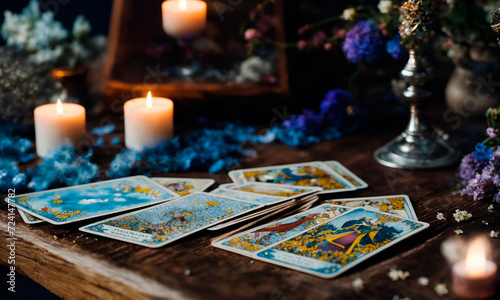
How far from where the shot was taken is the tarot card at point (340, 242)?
0.96m

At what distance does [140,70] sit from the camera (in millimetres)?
1834

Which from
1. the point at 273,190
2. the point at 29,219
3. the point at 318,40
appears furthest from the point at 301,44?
the point at 29,219

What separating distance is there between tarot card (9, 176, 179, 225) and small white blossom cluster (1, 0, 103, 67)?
2.42 feet

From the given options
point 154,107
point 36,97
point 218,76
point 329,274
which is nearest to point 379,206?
point 329,274

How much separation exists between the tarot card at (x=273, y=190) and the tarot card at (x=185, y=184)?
2.0 inches

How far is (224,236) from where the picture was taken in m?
1.08

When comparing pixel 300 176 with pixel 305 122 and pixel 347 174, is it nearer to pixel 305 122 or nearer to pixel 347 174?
pixel 347 174

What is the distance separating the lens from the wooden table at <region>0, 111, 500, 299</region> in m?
0.90

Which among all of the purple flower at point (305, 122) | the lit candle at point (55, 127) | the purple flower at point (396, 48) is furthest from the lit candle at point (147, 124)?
the purple flower at point (396, 48)

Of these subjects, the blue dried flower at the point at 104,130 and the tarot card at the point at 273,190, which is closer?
the tarot card at the point at 273,190

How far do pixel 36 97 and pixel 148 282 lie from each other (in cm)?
98

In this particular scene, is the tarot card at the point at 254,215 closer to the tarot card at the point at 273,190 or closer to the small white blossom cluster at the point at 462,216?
the tarot card at the point at 273,190

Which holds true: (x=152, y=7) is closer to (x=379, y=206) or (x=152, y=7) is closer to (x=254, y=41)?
(x=254, y=41)

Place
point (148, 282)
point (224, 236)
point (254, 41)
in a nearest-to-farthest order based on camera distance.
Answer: point (148, 282)
point (224, 236)
point (254, 41)
